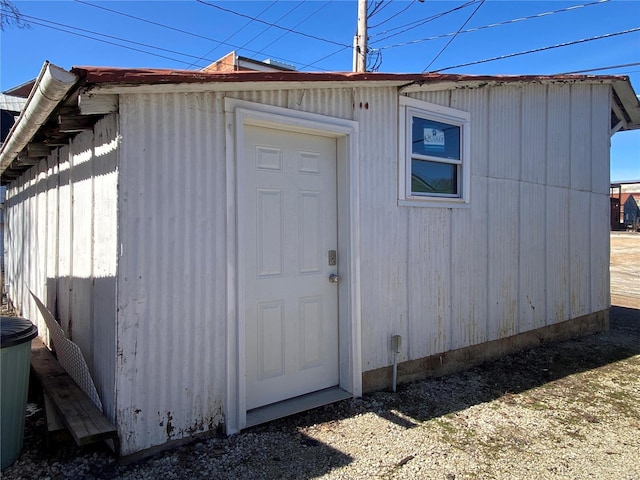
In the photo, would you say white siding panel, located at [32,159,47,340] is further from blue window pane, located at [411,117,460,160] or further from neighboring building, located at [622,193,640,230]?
neighboring building, located at [622,193,640,230]

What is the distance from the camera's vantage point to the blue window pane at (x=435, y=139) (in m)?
4.65

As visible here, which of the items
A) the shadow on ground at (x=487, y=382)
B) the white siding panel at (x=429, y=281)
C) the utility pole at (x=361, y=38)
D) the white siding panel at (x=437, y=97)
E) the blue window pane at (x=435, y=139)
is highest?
the utility pole at (x=361, y=38)

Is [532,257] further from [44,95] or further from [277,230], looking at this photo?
[44,95]

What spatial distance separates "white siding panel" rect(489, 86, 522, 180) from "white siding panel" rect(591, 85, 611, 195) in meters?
2.29

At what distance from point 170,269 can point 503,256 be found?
428 centimetres

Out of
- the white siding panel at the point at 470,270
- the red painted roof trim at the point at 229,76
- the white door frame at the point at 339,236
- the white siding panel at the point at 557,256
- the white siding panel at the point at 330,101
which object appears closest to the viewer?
the red painted roof trim at the point at 229,76

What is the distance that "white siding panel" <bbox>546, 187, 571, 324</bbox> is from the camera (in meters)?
6.38

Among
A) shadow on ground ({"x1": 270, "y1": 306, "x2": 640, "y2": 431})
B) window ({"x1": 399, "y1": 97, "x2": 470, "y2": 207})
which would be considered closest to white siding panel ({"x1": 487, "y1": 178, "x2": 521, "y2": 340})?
shadow on ground ({"x1": 270, "y1": 306, "x2": 640, "y2": 431})

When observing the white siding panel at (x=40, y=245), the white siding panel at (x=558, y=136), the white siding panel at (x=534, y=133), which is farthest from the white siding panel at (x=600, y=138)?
the white siding panel at (x=40, y=245)

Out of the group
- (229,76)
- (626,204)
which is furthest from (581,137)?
(626,204)

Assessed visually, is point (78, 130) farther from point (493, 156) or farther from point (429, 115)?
point (493, 156)

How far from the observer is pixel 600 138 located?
7.44 metres

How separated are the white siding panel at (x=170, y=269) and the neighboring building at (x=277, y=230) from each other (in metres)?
0.01

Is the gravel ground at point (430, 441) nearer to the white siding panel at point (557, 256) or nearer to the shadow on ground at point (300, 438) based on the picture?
the shadow on ground at point (300, 438)
